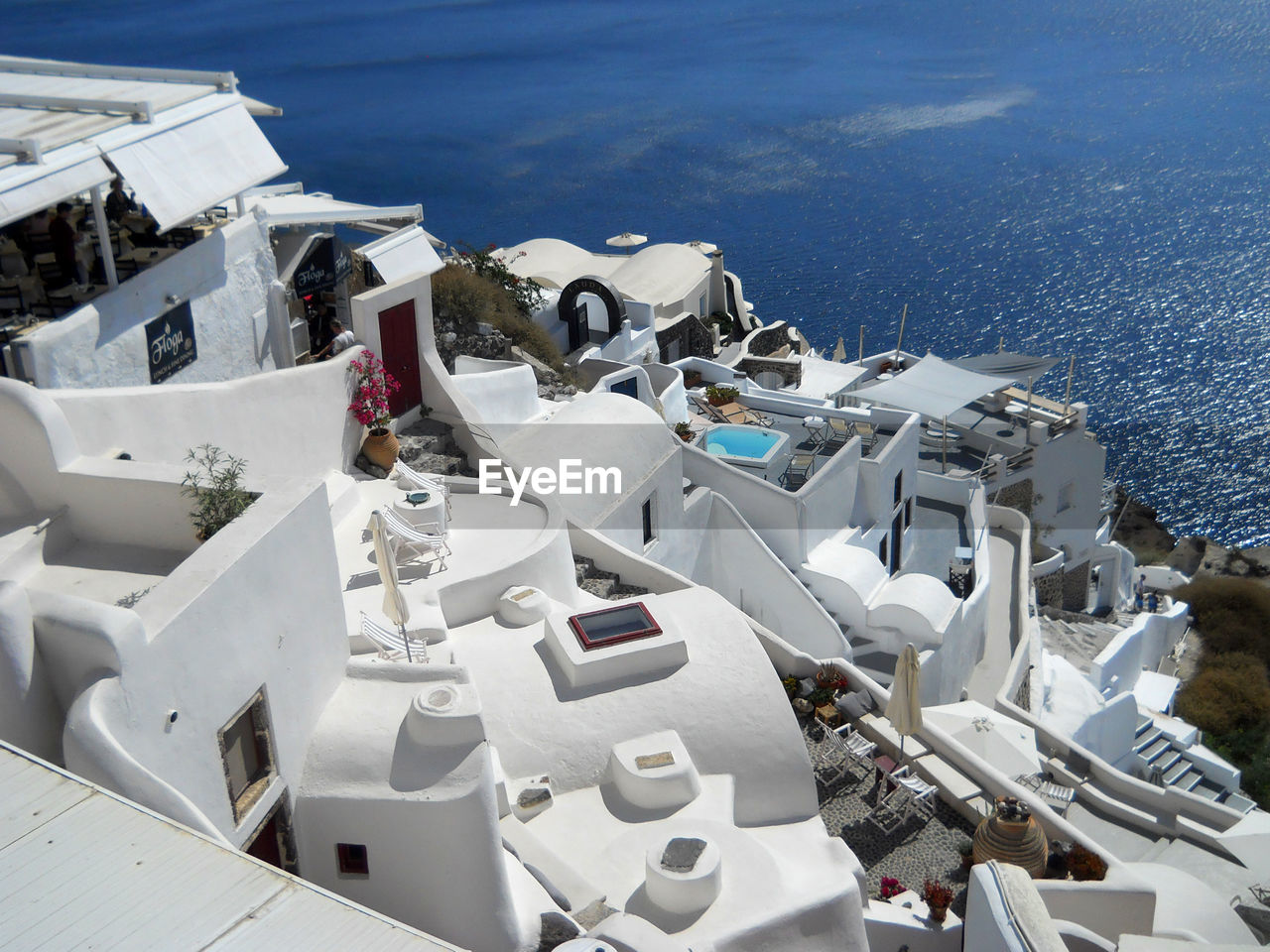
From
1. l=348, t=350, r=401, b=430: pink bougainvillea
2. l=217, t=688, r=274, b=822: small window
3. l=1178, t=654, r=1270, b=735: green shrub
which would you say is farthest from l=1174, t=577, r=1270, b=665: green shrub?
l=217, t=688, r=274, b=822: small window

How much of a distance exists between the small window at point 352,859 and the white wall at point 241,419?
6516 millimetres

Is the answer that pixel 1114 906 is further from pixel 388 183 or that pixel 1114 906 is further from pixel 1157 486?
pixel 388 183

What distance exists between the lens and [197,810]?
971cm

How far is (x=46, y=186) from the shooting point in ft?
51.1

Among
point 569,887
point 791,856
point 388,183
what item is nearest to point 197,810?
point 569,887

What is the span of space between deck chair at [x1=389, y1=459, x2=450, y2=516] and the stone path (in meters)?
7.87

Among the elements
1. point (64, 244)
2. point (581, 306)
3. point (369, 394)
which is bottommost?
point (581, 306)

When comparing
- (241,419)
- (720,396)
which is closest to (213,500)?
(241,419)

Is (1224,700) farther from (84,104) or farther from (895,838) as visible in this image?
Result: (84,104)

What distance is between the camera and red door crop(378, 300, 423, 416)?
74.4ft

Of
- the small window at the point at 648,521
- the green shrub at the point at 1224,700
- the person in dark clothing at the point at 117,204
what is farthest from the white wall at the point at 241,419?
the green shrub at the point at 1224,700

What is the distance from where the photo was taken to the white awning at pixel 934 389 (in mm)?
38625

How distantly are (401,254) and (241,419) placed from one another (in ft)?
28.7

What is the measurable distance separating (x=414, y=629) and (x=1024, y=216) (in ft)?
291
